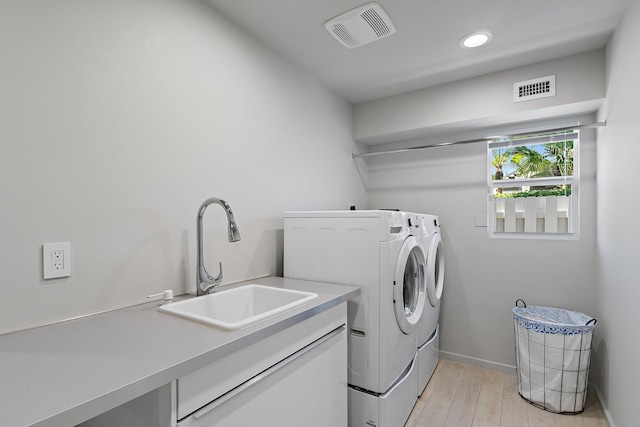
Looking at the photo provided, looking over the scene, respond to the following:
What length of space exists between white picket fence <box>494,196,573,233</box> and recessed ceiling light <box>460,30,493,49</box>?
4.27ft

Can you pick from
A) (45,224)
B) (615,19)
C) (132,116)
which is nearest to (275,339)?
(45,224)

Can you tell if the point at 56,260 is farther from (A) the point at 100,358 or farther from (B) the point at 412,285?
(B) the point at 412,285

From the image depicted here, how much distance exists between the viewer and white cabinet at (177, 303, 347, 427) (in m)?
0.87

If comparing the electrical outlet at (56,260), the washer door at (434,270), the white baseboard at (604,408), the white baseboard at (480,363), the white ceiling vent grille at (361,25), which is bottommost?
the white baseboard at (480,363)

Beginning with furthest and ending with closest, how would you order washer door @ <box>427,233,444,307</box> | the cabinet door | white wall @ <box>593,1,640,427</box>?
washer door @ <box>427,233,444,307</box> → white wall @ <box>593,1,640,427</box> → the cabinet door

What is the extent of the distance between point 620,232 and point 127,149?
8.29 ft

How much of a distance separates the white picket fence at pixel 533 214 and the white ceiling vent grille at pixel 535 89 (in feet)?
2.67

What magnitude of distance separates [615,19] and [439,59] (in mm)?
952

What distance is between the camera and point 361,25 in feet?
6.02

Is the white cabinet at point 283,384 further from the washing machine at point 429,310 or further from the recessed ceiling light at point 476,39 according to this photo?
the recessed ceiling light at point 476,39

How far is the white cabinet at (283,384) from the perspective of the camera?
2.86 ft

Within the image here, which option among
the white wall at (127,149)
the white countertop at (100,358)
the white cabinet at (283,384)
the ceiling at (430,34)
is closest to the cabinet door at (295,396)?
the white cabinet at (283,384)

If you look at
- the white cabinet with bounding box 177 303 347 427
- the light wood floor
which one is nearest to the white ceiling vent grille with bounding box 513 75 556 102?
the white cabinet with bounding box 177 303 347 427

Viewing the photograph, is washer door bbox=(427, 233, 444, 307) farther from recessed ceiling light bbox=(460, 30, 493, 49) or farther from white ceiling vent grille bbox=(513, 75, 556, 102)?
recessed ceiling light bbox=(460, 30, 493, 49)
